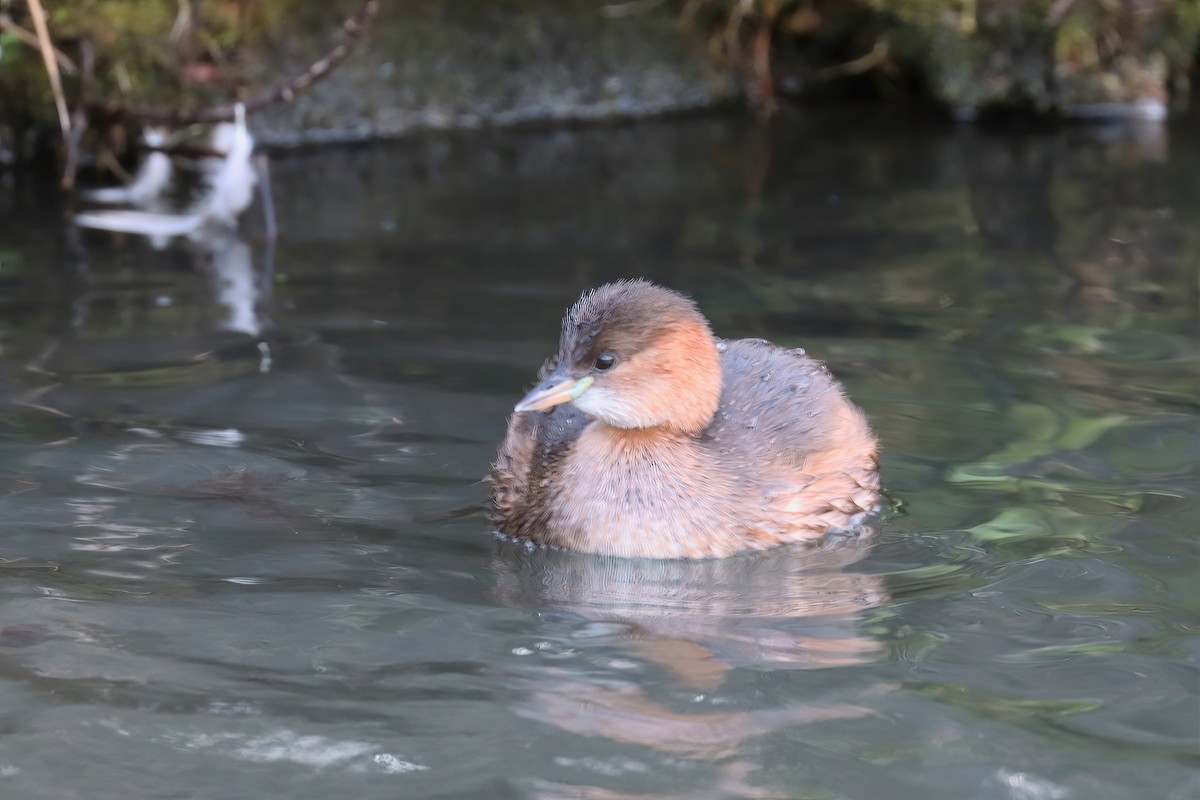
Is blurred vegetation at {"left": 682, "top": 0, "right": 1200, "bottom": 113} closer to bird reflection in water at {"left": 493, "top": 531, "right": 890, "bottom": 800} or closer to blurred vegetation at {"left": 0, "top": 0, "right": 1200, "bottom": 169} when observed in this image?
blurred vegetation at {"left": 0, "top": 0, "right": 1200, "bottom": 169}

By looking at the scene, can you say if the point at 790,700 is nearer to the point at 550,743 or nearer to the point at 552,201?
the point at 550,743

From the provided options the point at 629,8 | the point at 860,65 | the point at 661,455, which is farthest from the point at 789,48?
the point at 661,455

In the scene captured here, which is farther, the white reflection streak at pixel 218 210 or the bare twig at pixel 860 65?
the bare twig at pixel 860 65

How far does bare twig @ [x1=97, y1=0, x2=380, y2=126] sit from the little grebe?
4.08m

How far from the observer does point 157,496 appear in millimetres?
5098

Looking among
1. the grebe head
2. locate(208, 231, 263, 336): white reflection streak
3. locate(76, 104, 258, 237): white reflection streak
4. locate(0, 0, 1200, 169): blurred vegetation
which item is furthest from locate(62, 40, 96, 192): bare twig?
the grebe head

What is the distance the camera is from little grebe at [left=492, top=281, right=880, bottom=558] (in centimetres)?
484

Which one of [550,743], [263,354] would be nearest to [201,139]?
[263,354]

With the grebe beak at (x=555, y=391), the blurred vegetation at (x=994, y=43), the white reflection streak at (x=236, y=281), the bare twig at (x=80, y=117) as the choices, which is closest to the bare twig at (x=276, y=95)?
the bare twig at (x=80, y=117)

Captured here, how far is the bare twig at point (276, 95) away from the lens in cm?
860

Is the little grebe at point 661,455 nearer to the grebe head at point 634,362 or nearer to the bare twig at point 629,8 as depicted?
the grebe head at point 634,362

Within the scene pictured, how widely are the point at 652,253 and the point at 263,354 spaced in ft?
8.04

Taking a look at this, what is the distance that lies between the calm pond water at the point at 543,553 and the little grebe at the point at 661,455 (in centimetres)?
13

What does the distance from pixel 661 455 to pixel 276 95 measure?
486 cm
